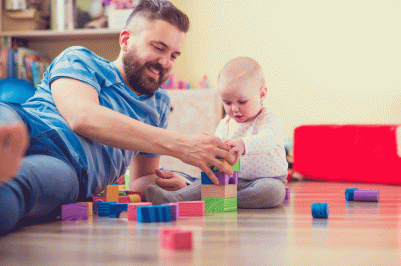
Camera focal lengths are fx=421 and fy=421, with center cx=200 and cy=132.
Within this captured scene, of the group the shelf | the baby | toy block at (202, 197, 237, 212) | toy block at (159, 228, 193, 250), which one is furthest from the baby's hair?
the shelf

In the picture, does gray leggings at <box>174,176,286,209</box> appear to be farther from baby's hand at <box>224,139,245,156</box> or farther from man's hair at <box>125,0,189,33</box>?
man's hair at <box>125,0,189,33</box>

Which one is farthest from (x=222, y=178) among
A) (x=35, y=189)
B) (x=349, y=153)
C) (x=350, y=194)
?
(x=349, y=153)

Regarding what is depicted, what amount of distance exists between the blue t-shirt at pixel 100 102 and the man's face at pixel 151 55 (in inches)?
1.8

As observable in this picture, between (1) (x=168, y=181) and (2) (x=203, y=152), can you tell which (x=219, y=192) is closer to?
(2) (x=203, y=152)

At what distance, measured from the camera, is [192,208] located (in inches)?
44.4

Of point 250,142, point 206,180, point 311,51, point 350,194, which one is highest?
point 311,51

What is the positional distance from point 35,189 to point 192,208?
417mm

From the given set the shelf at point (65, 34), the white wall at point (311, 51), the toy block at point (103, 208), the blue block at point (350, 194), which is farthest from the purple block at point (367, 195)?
the shelf at point (65, 34)

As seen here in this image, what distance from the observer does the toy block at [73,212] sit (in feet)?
3.43

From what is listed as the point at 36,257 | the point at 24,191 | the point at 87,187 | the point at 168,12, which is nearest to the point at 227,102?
the point at 168,12

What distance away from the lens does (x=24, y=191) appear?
84 cm

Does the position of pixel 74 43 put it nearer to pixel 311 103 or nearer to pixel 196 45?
pixel 196 45

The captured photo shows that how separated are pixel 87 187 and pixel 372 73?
2557 mm

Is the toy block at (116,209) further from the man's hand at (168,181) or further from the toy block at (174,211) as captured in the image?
the man's hand at (168,181)
